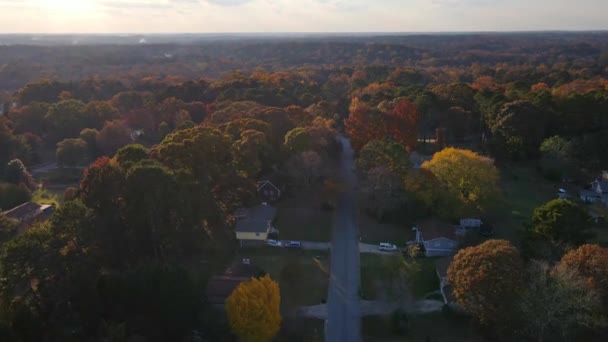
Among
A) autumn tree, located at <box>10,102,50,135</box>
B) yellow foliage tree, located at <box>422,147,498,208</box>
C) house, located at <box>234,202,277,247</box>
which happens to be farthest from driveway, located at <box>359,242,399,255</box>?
autumn tree, located at <box>10,102,50,135</box>

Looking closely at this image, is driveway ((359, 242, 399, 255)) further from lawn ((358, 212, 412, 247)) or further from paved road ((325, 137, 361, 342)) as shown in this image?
lawn ((358, 212, 412, 247))

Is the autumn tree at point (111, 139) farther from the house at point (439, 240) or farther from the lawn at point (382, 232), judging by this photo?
the house at point (439, 240)

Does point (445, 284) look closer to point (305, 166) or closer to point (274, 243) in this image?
point (274, 243)

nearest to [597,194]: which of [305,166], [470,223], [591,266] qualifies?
[470,223]

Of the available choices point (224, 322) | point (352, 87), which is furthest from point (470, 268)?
point (352, 87)

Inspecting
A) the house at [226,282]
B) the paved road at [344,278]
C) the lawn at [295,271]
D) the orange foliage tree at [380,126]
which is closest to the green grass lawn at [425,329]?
the paved road at [344,278]

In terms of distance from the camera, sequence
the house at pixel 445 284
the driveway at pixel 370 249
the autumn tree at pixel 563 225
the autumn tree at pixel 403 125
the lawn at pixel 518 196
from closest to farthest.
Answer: the house at pixel 445 284, the autumn tree at pixel 563 225, the driveway at pixel 370 249, the lawn at pixel 518 196, the autumn tree at pixel 403 125
